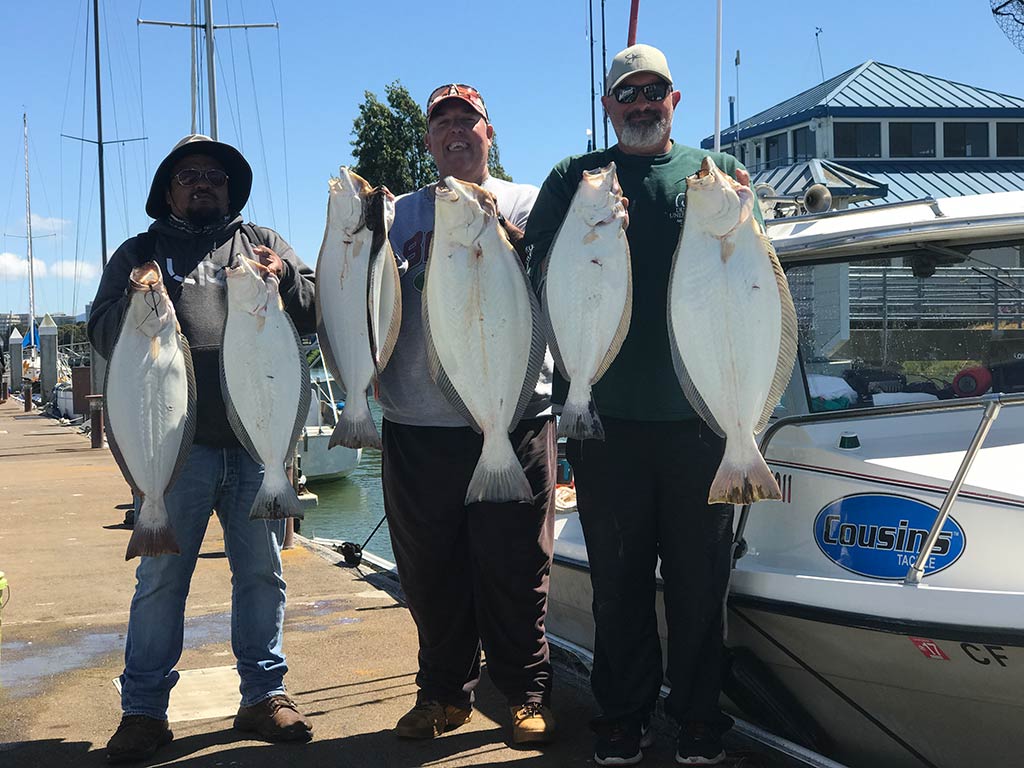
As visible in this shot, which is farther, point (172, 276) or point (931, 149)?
point (931, 149)

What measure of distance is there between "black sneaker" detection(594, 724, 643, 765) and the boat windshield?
142 cm

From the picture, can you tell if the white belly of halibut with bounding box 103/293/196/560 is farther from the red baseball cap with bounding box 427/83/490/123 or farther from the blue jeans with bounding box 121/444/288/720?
the red baseball cap with bounding box 427/83/490/123

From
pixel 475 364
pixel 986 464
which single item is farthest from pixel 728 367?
pixel 986 464

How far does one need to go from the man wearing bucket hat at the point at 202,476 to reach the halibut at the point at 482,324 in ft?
2.29

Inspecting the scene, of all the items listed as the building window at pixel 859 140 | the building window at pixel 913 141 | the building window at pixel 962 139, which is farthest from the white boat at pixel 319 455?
the building window at pixel 962 139

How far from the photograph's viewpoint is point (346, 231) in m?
3.54

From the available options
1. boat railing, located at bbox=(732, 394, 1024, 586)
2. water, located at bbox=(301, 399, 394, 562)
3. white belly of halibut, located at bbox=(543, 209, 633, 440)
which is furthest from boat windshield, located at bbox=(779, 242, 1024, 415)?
water, located at bbox=(301, 399, 394, 562)

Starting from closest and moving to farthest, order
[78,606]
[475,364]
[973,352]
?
1. [475,364]
2. [973,352]
3. [78,606]

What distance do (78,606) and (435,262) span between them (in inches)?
168

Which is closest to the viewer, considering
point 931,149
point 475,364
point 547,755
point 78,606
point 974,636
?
point 974,636

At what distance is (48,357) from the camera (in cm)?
3619

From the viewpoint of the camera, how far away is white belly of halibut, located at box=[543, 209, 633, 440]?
10.8 feet

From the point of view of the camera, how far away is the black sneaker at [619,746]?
12.1ft

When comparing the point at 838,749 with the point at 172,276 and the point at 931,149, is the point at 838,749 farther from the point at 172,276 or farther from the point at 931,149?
the point at 931,149
